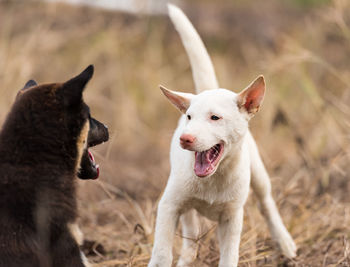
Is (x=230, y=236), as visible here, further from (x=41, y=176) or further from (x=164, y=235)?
(x=41, y=176)

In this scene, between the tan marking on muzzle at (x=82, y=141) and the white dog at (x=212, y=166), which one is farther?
the white dog at (x=212, y=166)

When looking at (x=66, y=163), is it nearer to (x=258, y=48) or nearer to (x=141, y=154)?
(x=141, y=154)

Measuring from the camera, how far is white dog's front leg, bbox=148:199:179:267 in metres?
3.53

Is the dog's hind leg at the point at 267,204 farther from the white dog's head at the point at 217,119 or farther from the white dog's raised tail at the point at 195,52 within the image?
the white dog's head at the point at 217,119

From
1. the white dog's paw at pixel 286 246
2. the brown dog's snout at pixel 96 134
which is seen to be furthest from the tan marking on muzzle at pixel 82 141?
the white dog's paw at pixel 286 246

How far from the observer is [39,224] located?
2.99 m

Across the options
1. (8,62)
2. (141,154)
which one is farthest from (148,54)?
(8,62)

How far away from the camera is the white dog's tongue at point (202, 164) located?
3.36 metres

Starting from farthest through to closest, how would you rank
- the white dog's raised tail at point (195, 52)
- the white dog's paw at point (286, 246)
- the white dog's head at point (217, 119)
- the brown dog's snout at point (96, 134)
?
the white dog's paw at point (286, 246) < the white dog's raised tail at point (195, 52) < the brown dog's snout at point (96, 134) < the white dog's head at point (217, 119)

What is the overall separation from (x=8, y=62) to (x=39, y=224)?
4.57 metres

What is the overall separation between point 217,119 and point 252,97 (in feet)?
0.95

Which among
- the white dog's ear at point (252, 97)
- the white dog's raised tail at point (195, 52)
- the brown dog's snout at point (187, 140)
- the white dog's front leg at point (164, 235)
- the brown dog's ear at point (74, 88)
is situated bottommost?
the white dog's front leg at point (164, 235)

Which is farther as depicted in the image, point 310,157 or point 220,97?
point 310,157

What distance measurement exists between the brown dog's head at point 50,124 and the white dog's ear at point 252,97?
0.95 m
